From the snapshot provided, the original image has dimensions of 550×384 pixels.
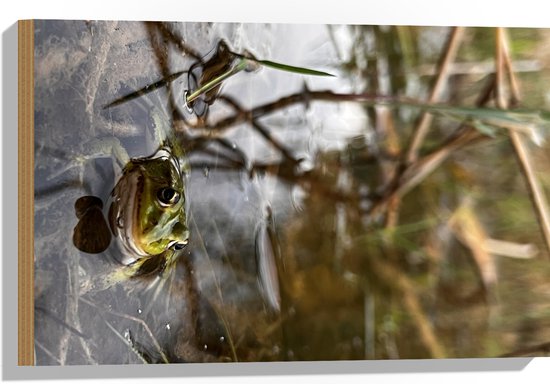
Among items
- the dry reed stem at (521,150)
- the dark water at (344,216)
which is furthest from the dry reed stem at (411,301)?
the dry reed stem at (521,150)

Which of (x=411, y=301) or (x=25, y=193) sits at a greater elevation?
(x=25, y=193)

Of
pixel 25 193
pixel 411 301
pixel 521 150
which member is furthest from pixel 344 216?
pixel 25 193

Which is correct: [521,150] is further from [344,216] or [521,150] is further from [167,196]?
[167,196]

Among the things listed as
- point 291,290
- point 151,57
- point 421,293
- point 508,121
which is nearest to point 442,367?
point 421,293

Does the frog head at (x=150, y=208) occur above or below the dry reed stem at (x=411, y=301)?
above

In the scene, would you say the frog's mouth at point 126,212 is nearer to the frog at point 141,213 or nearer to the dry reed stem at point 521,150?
the frog at point 141,213

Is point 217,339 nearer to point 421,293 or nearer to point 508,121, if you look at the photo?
point 421,293

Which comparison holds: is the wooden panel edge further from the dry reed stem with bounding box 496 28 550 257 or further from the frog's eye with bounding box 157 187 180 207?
the dry reed stem with bounding box 496 28 550 257

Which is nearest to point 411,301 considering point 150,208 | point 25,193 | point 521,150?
point 521,150
